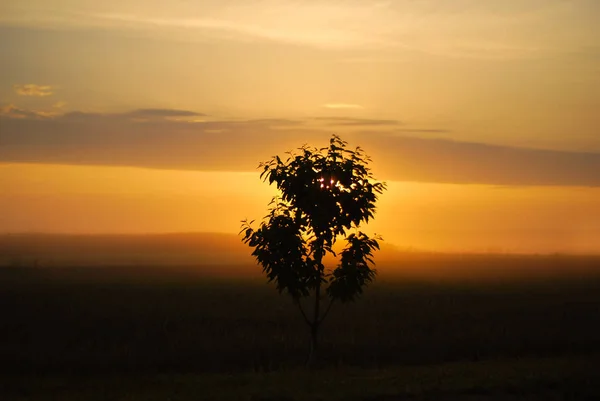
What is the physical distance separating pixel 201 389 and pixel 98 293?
176 feet

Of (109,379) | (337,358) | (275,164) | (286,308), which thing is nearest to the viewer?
(109,379)

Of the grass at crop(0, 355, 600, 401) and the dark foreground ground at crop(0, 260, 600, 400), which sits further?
the dark foreground ground at crop(0, 260, 600, 400)

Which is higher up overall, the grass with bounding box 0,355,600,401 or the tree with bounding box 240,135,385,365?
the tree with bounding box 240,135,385,365

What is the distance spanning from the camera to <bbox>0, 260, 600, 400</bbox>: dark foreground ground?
74.4ft

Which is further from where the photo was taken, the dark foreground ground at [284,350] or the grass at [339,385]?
the dark foreground ground at [284,350]

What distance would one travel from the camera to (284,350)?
35469 millimetres

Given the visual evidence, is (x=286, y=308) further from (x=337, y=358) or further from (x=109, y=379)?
(x=109, y=379)

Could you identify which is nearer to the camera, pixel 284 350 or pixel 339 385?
pixel 339 385

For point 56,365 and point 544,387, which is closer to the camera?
point 544,387

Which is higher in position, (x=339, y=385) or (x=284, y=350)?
(x=284, y=350)

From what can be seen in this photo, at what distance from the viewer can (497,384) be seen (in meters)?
23.0

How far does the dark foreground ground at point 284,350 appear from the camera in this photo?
22688 millimetres

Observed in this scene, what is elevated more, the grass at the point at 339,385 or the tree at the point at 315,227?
the tree at the point at 315,227

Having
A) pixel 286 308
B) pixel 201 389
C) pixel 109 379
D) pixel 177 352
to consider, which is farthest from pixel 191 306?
pixel 201 389
